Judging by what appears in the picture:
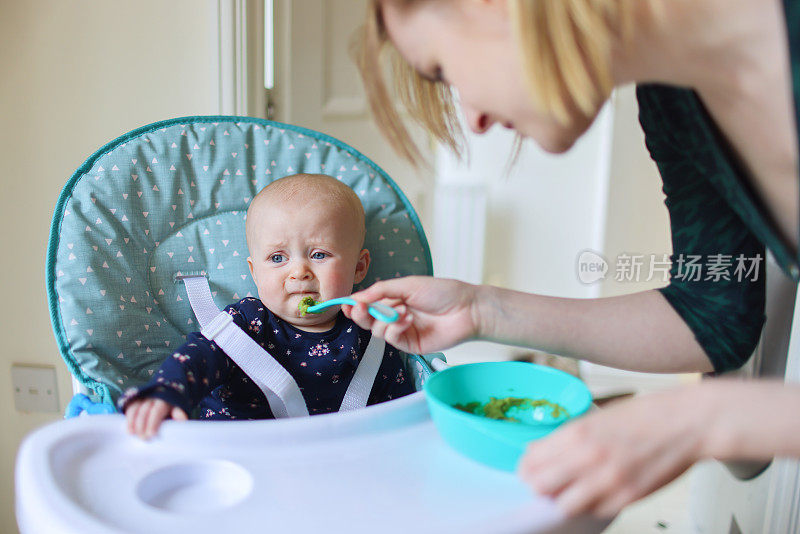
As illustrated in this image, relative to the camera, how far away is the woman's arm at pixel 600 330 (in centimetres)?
79

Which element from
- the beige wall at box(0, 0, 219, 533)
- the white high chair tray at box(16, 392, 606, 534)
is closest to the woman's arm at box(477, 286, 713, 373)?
the white high chair tray at box(16, 392, 606, 534)

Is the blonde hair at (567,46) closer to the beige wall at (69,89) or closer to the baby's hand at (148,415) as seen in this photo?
the baby's hand at (148,415)

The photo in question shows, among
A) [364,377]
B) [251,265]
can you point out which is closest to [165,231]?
[251,265]

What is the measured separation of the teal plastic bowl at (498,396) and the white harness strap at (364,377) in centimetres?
25

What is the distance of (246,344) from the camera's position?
35.6 inches

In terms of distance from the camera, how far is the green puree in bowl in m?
0.72

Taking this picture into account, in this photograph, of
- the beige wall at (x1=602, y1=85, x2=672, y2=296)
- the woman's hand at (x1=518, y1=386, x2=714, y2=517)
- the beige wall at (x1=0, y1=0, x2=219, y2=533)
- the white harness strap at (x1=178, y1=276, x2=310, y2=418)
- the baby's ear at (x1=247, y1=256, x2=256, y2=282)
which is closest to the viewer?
the woman's hand at (x1=518, y1=386, x2=714, y2=517)

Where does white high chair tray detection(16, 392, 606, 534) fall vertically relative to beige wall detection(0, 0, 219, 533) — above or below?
below

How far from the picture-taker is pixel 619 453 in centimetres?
50

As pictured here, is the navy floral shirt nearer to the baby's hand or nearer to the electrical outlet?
the baby's hand

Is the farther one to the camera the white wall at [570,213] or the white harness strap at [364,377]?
the white wall at [570,213]

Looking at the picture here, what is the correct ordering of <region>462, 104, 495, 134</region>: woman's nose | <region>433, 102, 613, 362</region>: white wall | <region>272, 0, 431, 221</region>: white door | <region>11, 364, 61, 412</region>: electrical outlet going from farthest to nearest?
<region>433, 102, 613, 362</region>: white wall
<region>272, 0, 431, 221</region>: white door
<region>11, 364, 61, 412</region>: electrical outlet
<region>462, 104, 495, 134</region>: woman's nose

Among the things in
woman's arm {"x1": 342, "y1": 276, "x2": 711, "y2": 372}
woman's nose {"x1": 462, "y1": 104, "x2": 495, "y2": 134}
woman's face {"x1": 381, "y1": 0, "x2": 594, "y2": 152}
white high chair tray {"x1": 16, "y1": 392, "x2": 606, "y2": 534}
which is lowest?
white high chair tray {"x1": 16, "y1": 392, "x2": 606, "y2": 534}

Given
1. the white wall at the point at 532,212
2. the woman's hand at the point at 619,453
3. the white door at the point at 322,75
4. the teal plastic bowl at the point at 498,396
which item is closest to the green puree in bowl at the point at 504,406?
the teal plastic bowl at the point at 498,396
